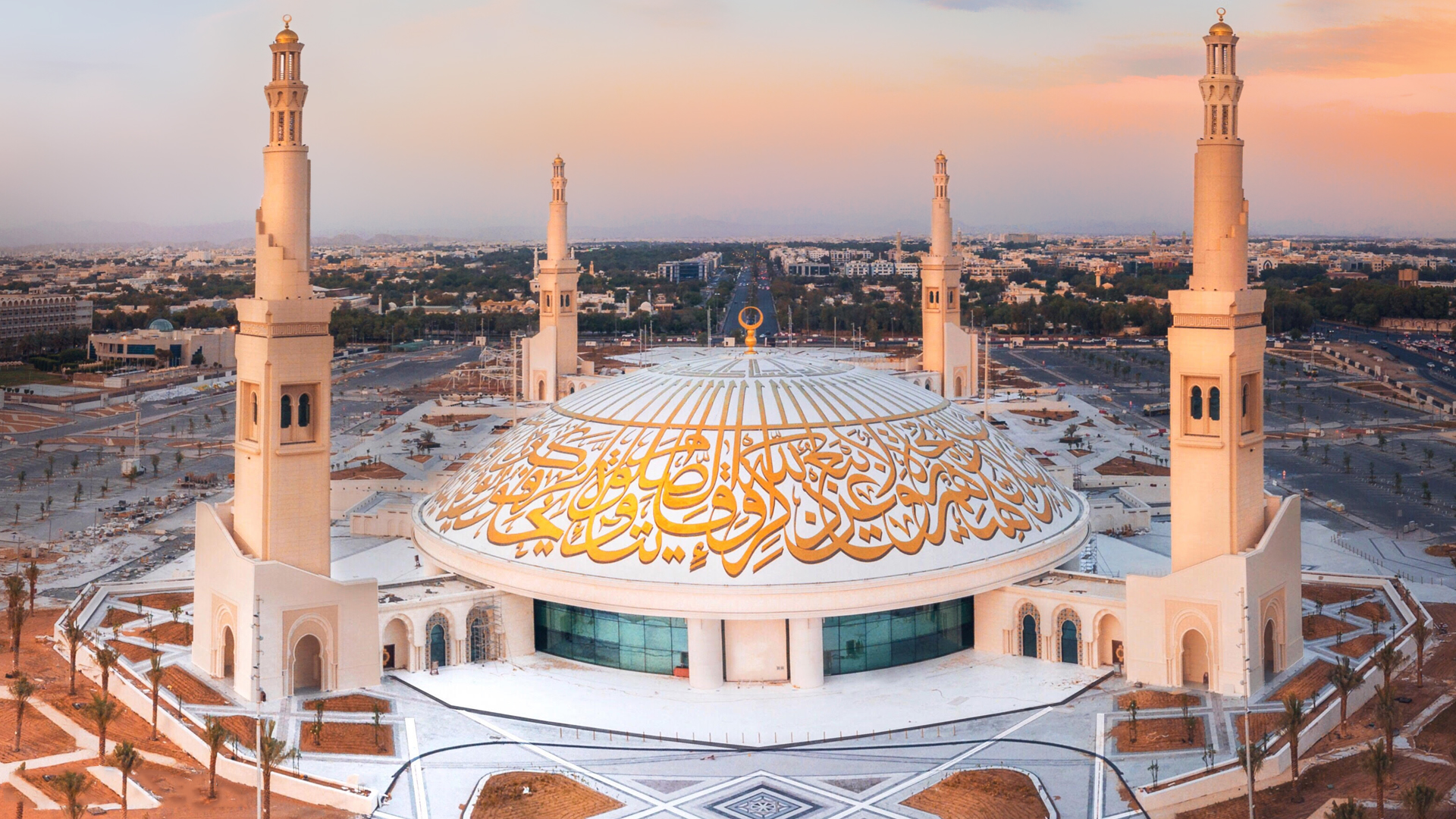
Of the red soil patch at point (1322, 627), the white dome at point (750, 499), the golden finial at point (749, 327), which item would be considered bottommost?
the red soil patch at point (1322, 627)

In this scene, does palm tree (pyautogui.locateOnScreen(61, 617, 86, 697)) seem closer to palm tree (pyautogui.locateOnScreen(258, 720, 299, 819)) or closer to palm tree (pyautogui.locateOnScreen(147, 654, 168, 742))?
palm tree (pyautogui.locateOnScreen(147, 654, 168, 742))

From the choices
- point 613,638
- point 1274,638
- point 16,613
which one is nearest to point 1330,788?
point 1274,638

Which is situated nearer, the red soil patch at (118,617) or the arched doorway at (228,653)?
the arched doorway at (228,653)

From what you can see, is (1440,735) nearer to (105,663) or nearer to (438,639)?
(438,639)

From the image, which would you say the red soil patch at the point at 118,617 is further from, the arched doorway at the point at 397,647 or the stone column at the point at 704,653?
the stone column at the point at 704,653

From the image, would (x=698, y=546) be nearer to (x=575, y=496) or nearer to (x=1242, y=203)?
(x=575, y=496)

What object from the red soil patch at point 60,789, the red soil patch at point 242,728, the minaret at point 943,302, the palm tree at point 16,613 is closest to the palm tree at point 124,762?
the red soil patch at point 60,789
